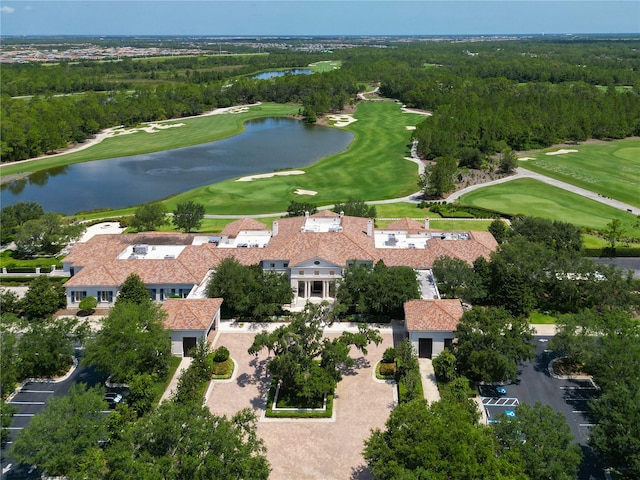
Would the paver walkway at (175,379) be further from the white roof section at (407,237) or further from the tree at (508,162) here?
the tree at (508,162)

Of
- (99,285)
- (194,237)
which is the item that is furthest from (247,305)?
(194,237)

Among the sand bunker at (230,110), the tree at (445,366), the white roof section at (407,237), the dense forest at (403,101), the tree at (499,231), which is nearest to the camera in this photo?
the tree at (445,366)

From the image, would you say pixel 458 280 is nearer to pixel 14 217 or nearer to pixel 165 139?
pixel 14 217

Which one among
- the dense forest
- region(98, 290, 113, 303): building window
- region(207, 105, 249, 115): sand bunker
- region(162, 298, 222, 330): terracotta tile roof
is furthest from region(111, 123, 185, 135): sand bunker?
region(162, 298, 222, 330): terracotta tile roof

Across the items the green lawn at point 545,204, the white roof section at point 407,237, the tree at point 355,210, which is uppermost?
the tree at point 355,210

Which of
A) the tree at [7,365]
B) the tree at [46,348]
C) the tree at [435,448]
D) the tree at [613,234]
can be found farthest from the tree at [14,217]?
the tree at [613,234]

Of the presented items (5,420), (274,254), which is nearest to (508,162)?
(274,254)
